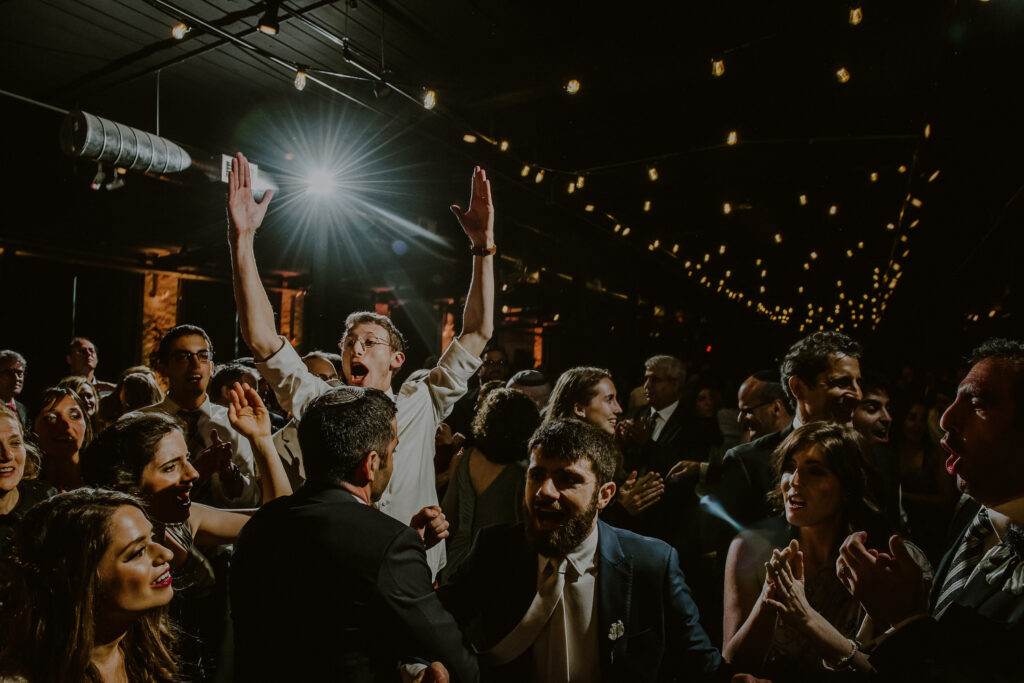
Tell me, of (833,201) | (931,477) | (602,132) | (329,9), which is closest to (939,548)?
(931,477)

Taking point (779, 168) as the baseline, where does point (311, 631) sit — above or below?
below

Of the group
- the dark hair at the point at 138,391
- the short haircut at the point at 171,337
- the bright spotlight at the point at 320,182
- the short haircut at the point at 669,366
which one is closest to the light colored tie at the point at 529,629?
the short haircut at the point at 171,337

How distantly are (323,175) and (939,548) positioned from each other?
24.8 feet

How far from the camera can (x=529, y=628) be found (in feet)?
5.66

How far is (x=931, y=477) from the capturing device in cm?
464

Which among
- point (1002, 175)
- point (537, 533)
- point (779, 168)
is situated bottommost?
point (537, 533)

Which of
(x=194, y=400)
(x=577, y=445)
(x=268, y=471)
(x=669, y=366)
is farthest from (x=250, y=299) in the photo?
(x=669, y=366)

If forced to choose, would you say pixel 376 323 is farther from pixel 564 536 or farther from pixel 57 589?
pixel 57 589

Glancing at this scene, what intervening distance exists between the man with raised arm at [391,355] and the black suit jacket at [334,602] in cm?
77

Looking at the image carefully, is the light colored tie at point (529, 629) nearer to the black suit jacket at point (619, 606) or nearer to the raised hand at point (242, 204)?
the black suit jacket at point (619, 606)

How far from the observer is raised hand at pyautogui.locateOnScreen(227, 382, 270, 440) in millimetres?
2008

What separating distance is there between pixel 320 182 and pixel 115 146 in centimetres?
323

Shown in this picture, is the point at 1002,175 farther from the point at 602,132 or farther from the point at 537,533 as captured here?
the point at 537,533

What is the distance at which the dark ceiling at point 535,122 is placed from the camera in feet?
16.6
